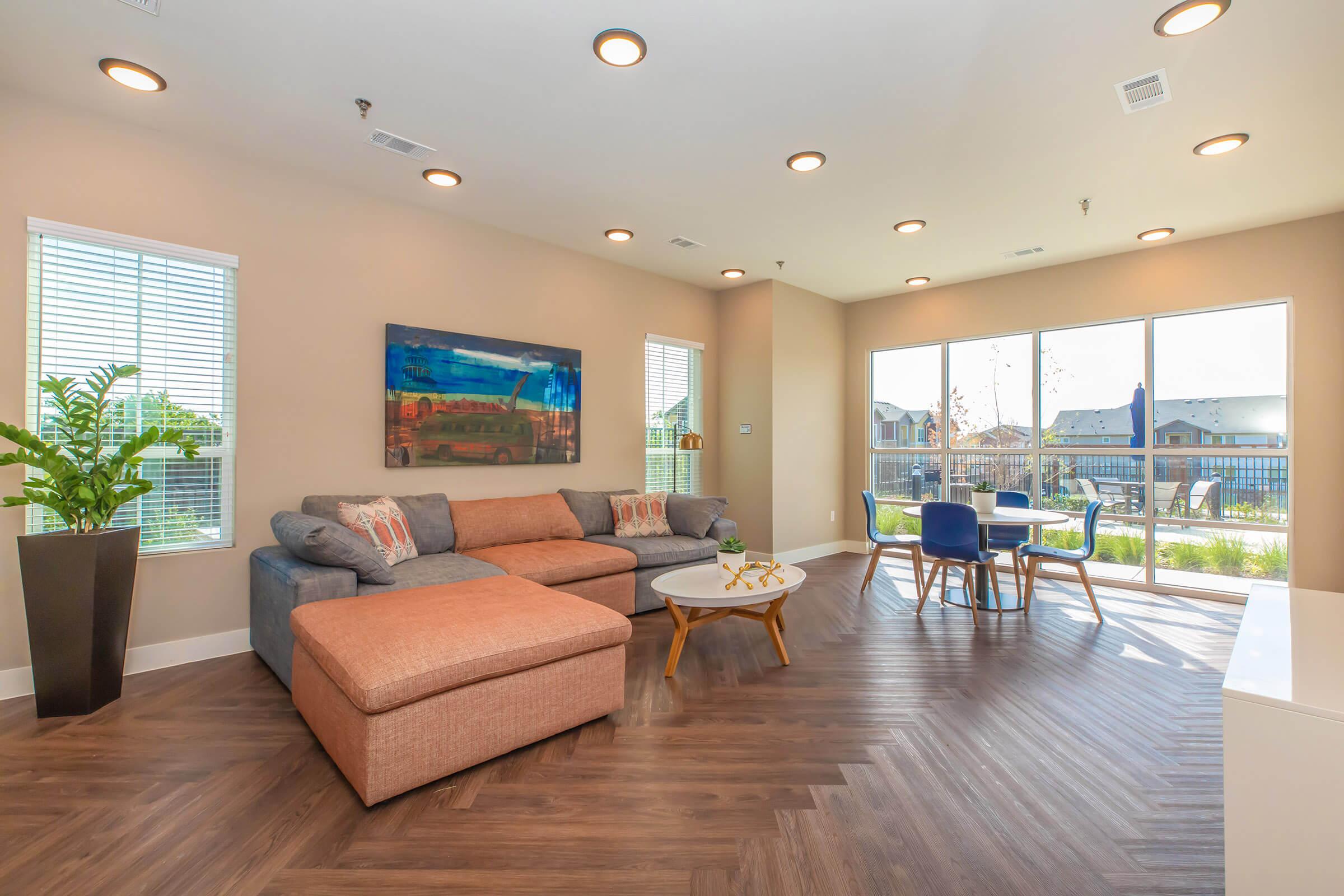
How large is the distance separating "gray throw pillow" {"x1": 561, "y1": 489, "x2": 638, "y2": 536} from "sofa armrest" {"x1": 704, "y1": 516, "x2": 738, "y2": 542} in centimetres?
80

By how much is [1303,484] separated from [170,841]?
6710 millimetres

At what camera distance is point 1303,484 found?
14.5ft

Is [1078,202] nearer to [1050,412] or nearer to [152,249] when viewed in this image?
[1050,412]

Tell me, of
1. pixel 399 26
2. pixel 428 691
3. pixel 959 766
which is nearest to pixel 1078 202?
pixel 959 766

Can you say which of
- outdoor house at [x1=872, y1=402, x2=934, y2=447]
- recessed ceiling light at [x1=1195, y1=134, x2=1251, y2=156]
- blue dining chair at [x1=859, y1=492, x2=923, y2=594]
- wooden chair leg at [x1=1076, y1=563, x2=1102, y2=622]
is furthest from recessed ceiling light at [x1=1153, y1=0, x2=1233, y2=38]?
outdoor house at [x1=872, y1=402, x2=934, y2=447]

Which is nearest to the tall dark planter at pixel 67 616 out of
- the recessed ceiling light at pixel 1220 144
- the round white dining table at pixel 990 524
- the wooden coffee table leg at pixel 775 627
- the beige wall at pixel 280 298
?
the beige wall at pixel 280 298

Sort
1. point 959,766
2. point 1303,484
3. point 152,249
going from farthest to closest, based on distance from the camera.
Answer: point 1303,484
point 152,249
point 959,766

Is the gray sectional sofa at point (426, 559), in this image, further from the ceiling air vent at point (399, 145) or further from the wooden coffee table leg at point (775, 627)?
the ceiling air vent at point (399, 145)

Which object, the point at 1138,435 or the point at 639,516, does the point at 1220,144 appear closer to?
the point at 1138,435

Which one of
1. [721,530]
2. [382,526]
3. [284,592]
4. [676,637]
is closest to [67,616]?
[284,592]

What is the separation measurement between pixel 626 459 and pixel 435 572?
95.2 inches

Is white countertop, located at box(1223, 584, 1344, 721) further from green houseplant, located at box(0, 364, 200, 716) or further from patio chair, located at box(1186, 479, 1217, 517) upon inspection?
patio chair, located at box(1186, 479, 1217, 517)

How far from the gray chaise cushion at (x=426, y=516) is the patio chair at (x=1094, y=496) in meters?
5.30

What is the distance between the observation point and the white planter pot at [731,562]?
343 cm
